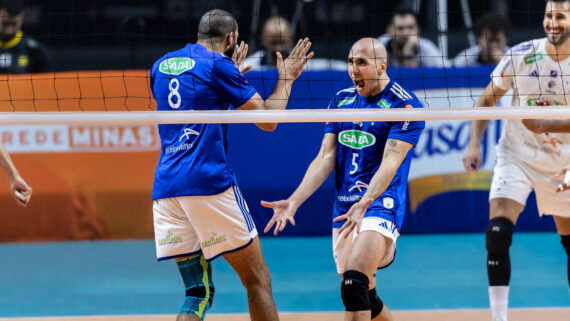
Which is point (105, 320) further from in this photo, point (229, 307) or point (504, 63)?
point (504, 63)

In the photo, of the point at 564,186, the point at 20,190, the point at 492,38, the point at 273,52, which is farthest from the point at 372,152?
the point at 492,38

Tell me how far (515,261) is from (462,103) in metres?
1.71

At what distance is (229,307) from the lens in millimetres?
6184

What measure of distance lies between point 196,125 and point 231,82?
0.32 m

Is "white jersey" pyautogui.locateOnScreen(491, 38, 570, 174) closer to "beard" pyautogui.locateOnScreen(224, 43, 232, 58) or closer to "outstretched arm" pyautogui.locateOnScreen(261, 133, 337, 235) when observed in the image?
"outstretched arm" pyautogui.locateOnScreen(261, 133, 337, 235)

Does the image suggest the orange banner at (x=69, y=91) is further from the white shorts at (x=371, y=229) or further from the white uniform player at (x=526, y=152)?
the white uniform player at (x=526, y=152)

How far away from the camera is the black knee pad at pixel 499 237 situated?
5285 millimetres

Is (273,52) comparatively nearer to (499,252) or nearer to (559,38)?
(559,38)

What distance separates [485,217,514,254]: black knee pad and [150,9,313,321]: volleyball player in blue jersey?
1.61 m

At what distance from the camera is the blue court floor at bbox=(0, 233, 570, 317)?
625cm

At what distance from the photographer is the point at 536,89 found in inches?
216

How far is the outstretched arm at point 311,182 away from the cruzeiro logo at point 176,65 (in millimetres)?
941

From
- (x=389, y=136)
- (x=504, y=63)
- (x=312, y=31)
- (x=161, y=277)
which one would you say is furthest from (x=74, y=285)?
(x=312, y=31)

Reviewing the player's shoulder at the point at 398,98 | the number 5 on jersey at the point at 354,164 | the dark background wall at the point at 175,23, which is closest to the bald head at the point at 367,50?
the player's shoulder at the point at 398,98
